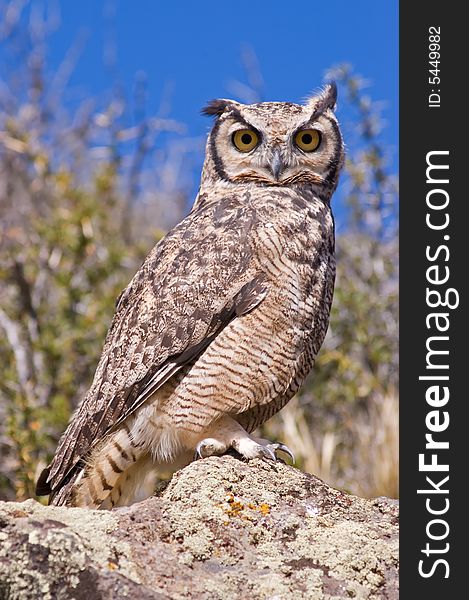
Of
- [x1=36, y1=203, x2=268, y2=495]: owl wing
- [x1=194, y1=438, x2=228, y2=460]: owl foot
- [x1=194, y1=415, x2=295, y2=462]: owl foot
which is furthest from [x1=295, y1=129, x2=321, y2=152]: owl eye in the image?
[x1=194, y1=438, x2=228, y2=460]: owl foot

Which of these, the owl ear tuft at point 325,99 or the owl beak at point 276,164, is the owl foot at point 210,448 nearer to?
the owl beak at point 276,164

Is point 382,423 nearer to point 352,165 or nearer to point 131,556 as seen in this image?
point 352,165

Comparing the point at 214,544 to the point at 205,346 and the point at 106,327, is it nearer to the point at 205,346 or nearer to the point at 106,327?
the point at 205,346

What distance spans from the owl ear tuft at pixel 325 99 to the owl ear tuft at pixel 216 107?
39 cm

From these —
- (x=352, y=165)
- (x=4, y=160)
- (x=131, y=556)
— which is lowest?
(x=131, y=556)

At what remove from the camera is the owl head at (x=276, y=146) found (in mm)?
4133

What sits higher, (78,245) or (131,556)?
(78,245)

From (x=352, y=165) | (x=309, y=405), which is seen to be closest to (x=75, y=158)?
(x=352, y=165)

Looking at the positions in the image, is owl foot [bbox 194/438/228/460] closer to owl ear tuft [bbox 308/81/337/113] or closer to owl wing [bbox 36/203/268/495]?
owl wing [bbox 36/203/268/495]

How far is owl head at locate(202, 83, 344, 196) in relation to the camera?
413cm

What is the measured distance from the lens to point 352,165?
7914 mm

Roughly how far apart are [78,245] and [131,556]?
14.6 feet

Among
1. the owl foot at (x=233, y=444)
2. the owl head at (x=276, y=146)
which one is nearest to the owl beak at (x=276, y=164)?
the owl head at (x=276, y=146)

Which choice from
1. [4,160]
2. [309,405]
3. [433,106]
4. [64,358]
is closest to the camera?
[433,106]
